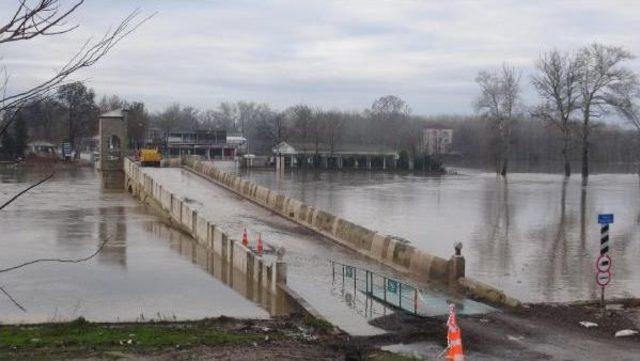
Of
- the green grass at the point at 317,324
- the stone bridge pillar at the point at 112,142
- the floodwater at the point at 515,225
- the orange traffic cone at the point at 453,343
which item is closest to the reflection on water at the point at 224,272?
the green grass at the point at 317,324

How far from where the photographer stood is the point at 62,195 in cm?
5678

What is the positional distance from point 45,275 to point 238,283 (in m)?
6.46

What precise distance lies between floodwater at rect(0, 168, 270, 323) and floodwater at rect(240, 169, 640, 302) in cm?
845

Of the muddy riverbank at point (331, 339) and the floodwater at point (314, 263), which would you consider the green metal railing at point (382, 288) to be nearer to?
the floodwater at point (314, 263)

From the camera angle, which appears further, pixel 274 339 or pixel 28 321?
pixel 28 321

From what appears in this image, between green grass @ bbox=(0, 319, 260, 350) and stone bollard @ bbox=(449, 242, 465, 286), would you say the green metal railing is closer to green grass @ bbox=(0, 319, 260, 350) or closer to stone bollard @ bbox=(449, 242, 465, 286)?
stone bollard @ bbox=(449, 242, 465, 286)

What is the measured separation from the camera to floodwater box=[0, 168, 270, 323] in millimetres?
19125

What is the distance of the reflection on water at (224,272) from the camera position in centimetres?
1931

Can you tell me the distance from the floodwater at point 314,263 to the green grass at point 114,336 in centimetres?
283

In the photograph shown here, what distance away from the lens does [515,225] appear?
38031 millimetres

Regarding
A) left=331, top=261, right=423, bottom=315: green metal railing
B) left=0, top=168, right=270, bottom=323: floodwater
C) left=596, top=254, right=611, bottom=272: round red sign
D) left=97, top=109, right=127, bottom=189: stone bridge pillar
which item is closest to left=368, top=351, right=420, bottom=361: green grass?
left=331, top=261, right=423, bottom=315: green metal railing

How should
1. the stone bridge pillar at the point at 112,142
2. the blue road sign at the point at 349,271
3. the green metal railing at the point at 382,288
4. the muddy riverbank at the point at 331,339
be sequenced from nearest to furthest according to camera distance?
the muddy riverbank at the point at 331,339 < the green metal railing at the point at 382,288 < the blue road sign at the point at 349,271 < the stone bridge pillar at the point at 112,142

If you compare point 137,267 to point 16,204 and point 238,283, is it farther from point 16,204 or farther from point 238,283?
point 16,204

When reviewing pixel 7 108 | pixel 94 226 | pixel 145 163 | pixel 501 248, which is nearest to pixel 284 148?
pixel 145 163
